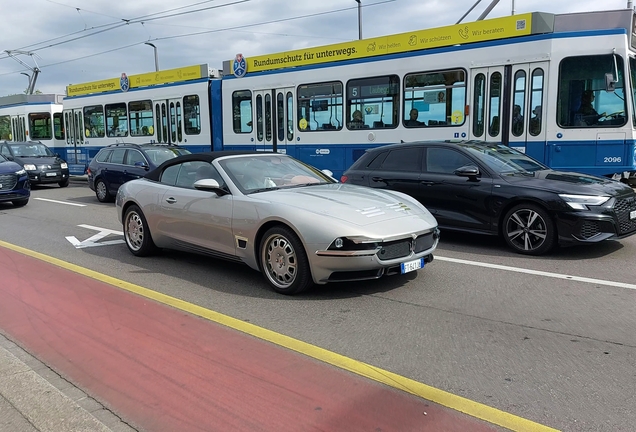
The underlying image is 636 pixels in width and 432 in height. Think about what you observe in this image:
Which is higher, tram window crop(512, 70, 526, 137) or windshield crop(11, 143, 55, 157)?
tram window crop(512, 70, 526, 137)

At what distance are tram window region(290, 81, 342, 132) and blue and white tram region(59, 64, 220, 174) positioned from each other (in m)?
3.93

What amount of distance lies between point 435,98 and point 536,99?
2.11 m

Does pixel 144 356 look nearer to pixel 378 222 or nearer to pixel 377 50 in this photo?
pixel 378 222

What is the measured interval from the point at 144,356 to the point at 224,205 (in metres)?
2.30

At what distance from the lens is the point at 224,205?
19.8ft

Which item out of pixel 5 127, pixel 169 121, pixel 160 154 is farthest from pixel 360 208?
pixel 5 127

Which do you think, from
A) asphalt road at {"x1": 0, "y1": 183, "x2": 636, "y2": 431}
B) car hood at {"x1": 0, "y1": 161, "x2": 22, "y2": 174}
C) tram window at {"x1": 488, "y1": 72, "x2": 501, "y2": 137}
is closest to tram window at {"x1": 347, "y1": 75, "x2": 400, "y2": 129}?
tram window at {"x1": 488, "y1": 72, "x2": 501, "y2": 137}

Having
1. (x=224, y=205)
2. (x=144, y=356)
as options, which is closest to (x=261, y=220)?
(x=224, y=205)

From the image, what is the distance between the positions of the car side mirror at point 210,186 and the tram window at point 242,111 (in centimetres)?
975

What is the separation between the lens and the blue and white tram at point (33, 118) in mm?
25547

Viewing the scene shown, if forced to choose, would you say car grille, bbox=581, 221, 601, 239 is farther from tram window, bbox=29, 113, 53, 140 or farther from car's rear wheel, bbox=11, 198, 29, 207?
tram window, bbox=29, 113, 53, 140

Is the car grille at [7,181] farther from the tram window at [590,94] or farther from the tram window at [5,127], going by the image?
the tram window at [5,127]

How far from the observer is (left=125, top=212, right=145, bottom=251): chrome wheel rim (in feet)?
24.3

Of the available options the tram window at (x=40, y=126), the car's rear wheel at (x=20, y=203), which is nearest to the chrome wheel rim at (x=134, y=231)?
the car's rear wheel at (x=20, y=203)
